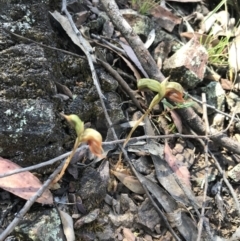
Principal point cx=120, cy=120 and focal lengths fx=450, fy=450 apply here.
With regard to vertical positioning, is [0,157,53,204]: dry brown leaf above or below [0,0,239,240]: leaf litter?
above

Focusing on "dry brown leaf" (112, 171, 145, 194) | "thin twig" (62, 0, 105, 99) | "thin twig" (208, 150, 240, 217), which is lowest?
"thin twig" (208, 150, 240, 217)

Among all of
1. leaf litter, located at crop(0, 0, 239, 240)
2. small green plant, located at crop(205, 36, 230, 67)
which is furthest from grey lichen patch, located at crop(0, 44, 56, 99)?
small green plant, located at crop(205, 36, 230, 67)

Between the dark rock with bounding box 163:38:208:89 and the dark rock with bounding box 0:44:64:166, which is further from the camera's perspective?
the dark rock with bounding box 163:38:208:89

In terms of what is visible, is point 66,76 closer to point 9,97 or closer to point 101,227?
point 9,97

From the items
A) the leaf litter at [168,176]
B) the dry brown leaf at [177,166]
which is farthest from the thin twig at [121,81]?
the dry brown leaf at [177,166]

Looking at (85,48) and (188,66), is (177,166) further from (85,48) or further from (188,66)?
(85,48)

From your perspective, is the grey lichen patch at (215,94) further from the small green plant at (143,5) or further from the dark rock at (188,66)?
the small green plant at (143,5)

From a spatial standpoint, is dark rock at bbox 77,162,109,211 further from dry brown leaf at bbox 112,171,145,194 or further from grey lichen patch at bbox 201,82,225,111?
grey lichen patch at bbox 201,82,225,111

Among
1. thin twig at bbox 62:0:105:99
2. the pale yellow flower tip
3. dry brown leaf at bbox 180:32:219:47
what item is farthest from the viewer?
dry brown leaf at bbox 180:32:219:47
